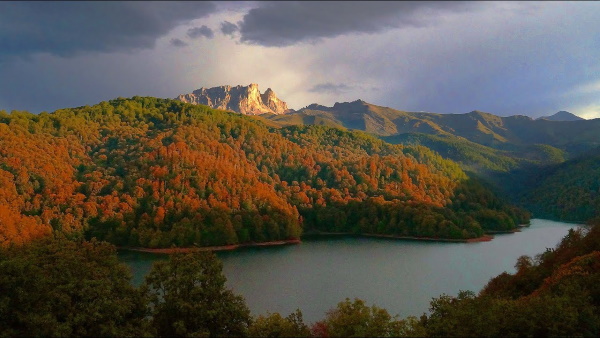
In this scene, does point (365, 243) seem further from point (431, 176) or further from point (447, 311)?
point (447, 311)

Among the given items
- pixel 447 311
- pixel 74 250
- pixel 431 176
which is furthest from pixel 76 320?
pixel 431 176

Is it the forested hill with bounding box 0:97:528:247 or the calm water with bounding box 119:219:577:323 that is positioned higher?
the forested hill with bounding box 0:97:528:247

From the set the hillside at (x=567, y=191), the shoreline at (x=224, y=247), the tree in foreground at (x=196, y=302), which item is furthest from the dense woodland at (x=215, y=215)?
the shoreline at (x=224, y=247)

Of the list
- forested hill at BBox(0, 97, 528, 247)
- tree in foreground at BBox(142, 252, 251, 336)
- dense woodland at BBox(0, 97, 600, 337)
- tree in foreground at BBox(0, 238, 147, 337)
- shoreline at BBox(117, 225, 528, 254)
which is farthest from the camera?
forested hill at BBox(0, 97, 528, 247)

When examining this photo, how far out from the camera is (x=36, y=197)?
8894 centimetres

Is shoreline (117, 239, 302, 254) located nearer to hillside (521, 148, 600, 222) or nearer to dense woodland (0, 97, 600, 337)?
dense woodland (0, 97, 600, 337)

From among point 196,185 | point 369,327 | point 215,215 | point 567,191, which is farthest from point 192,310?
point 567,191

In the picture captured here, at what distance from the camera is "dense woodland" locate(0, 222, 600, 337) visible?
23.4 meters

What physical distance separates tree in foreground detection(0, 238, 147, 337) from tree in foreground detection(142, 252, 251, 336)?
1441 millimetres

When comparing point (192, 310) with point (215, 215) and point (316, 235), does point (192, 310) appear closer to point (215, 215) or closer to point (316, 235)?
point (215, 215)

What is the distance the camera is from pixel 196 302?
25859 mm

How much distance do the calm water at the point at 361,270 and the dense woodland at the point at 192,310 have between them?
1716 centimetres

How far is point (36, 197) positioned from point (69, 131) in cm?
3608

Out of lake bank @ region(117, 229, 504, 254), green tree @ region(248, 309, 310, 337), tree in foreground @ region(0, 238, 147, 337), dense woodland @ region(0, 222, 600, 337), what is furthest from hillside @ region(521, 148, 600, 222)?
tree in foreground @ region(0, 238, 147, 337)
